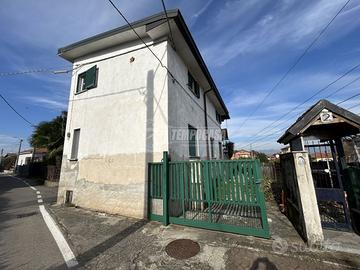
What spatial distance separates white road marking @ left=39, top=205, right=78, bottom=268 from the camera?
10.4 feet

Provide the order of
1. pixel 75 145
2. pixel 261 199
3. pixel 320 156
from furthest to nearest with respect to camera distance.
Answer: pixel 75 145
pixel 320 156
pixel 261 199

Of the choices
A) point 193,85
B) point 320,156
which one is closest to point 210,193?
point 320,156

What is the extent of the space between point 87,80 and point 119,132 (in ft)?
10.9

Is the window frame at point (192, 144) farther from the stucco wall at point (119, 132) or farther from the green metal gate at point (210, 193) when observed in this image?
the green metal gate at point (210, 193)

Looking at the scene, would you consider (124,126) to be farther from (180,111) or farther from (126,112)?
(180,111)

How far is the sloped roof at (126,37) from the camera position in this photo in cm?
562

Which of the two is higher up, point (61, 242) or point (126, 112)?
point (126, 112)

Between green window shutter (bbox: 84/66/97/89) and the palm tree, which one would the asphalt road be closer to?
green window shutter (bbox: 84/66/97/89)

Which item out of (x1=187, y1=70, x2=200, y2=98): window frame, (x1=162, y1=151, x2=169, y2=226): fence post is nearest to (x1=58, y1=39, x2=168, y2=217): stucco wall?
(x1=162, y1=151, x2=169, y2=226): fence post

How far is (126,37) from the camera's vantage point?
6.68 metres

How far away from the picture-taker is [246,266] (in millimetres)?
2926

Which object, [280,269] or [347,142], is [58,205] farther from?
[347,142]

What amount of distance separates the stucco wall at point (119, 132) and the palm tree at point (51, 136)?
7327mm

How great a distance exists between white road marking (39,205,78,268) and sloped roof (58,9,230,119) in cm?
628
